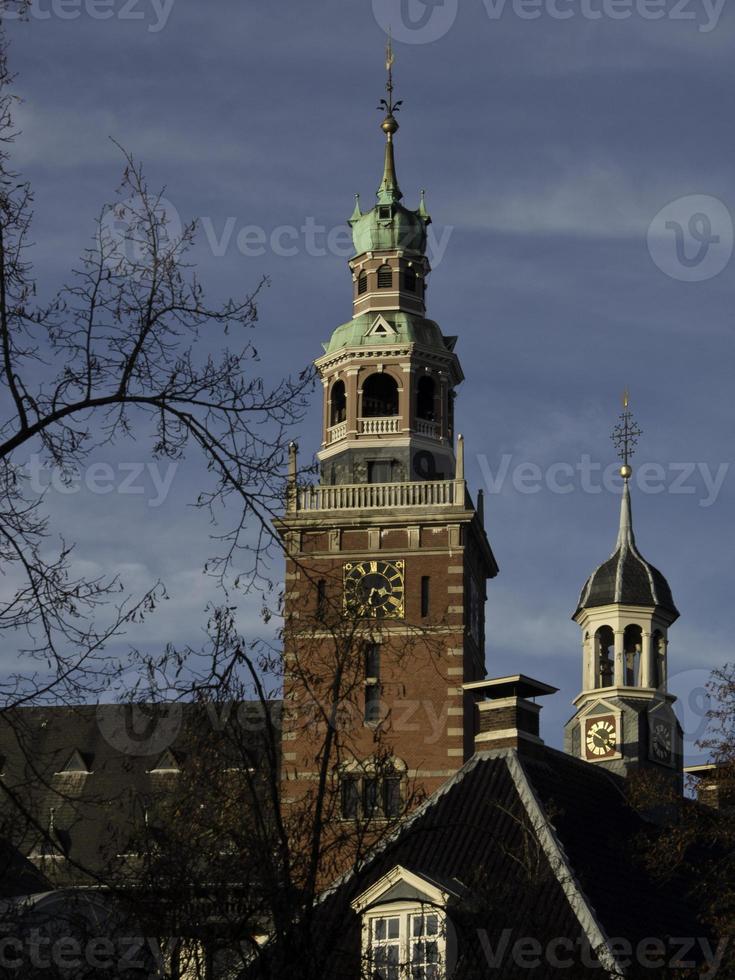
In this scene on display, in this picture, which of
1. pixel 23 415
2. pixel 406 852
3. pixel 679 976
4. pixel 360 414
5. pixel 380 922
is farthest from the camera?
pixel 360 414

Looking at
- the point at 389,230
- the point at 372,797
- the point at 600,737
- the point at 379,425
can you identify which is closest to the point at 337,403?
the point at 379,425

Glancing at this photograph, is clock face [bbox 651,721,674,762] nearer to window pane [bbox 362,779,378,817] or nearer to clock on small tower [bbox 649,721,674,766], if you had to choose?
clock on small tower [bbox 649,721,674,766]

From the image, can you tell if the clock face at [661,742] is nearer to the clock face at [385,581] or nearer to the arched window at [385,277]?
the clock face at [385,581]

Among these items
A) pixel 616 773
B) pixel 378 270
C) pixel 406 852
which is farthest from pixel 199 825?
pixel 378 270

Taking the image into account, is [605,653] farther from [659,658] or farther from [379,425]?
[379,425]

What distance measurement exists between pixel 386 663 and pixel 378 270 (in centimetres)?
1573

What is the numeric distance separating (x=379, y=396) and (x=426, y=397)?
5.26 feet

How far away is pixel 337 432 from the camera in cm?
6731

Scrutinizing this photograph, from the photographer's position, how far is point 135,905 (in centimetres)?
1650

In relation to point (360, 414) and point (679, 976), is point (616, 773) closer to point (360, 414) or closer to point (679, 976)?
point (679, 976)

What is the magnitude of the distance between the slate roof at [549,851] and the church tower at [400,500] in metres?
14.9

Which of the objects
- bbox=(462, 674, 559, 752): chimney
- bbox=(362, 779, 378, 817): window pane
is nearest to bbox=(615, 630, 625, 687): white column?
bbox=(462, 674, 559, 752): chimney

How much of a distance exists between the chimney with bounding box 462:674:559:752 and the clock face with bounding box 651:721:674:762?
9111 millimetres

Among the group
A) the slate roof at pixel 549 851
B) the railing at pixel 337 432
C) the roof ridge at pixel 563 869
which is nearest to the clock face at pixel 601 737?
the slate roof at pixel 549 851
